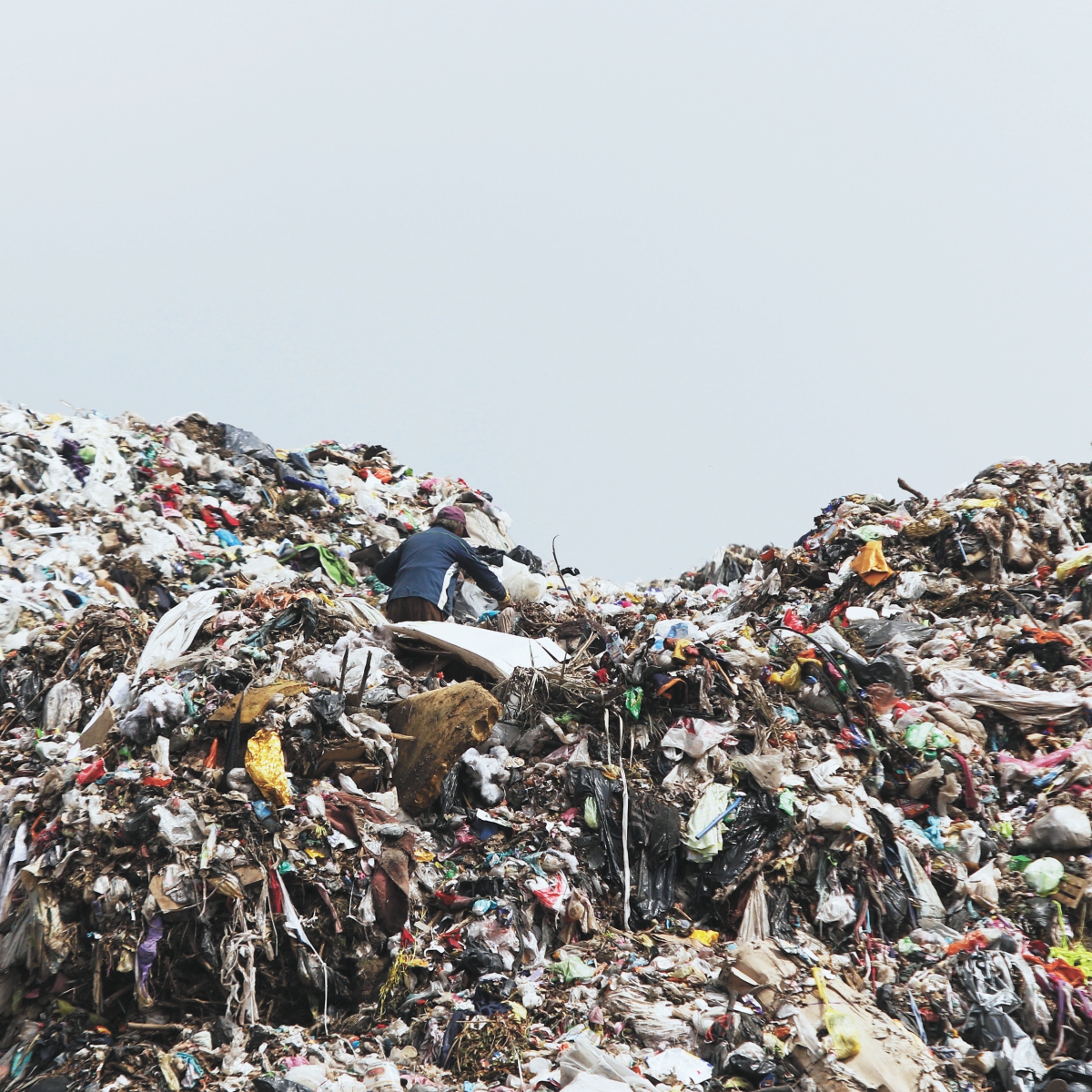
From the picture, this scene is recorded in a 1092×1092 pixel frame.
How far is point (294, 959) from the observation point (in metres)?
3.56

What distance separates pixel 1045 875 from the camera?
4.26 m

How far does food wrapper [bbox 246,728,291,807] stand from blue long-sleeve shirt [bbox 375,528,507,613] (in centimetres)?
201

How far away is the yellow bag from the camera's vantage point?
3.13m

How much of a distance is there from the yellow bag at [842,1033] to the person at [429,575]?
3.38 m

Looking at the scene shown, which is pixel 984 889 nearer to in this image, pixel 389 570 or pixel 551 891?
pixel 551 891

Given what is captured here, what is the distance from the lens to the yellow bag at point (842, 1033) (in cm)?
313

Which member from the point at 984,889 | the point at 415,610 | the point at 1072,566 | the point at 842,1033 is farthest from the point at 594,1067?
the point at 1072,566

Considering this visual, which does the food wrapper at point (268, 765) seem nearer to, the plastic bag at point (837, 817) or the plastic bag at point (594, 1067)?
the plastic bag at point (594, 1067)

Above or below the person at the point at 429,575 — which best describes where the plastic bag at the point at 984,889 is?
below

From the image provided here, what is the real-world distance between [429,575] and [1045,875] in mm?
3739

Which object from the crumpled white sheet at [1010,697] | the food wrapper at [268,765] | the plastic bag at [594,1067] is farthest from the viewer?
the crumpled white sheet at [1010,697]

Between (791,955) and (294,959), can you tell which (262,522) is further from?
(791,955)

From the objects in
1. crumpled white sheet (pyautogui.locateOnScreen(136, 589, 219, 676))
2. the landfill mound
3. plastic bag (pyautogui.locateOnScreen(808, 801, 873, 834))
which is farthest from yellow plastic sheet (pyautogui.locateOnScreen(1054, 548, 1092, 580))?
crumpled white sheet (pyautogui.locateOnScreen(136, 589, 219, 676))

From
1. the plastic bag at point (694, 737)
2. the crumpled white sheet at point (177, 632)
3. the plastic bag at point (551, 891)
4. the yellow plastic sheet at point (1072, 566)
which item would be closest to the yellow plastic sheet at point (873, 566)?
the yellow plastic sheet at point (1072, 566)
